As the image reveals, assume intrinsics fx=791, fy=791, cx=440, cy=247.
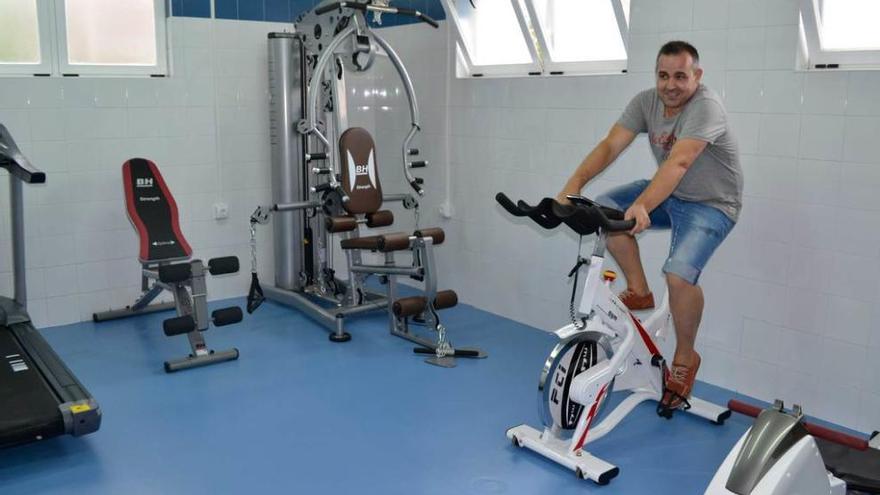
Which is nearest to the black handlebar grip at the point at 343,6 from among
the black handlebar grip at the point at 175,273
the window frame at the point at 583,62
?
the window frame at the point at 583,62

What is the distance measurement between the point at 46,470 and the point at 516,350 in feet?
8.35

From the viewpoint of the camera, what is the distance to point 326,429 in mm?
3541

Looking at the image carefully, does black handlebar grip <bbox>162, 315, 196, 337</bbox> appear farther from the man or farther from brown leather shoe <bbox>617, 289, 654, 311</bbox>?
brown leather shoe <bbox>617, 289, 654, 311</bbox>

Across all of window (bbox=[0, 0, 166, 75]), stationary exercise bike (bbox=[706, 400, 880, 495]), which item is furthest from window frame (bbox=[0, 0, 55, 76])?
stationary exercise bike (bbox=[706, 400, 880, 495])

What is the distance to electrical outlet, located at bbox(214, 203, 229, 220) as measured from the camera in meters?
5.66

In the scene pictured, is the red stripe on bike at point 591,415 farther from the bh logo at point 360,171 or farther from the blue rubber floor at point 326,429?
the bh logo at point 360,171

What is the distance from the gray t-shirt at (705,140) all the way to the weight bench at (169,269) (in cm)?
237

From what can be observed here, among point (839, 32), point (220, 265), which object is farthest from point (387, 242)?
point (839, 32)

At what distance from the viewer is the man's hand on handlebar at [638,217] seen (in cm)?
304

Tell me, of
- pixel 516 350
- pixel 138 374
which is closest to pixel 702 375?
pixel 516 350

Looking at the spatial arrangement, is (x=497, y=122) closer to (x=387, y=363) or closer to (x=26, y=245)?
(x=387, y=363)

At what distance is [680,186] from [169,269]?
Answer: 8.78 feet

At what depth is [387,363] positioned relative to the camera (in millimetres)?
4414

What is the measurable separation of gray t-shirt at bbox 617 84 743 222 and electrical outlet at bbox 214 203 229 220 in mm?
3230
